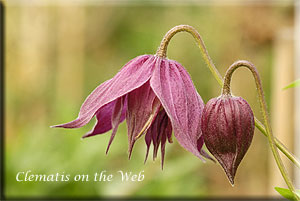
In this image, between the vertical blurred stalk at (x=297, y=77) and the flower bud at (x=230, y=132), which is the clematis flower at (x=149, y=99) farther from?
the vertical blurred stalk at (x=297, y=77)

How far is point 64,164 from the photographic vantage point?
330 cm

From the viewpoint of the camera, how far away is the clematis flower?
0.81 metres

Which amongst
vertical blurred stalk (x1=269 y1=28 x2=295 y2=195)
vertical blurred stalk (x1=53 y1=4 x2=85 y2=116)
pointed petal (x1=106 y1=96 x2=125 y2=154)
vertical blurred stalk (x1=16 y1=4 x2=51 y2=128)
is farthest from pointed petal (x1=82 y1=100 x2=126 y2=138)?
vertical blurred stalk (x1=53 y1=4 x2=85 y2=116)

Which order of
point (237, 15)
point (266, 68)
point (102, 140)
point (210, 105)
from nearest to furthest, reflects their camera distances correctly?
point (210, 105) → point (102, 140) → point (237, 15) → point (266, 68)

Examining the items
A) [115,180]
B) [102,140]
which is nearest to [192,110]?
[115,180]

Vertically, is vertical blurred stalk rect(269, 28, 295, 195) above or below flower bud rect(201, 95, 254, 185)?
below

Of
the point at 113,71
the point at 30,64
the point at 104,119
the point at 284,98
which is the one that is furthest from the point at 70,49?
the point at 104,119

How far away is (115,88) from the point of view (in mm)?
839

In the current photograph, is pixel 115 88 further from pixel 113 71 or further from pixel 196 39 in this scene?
pixel 113 71

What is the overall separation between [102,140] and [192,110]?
8.95ft

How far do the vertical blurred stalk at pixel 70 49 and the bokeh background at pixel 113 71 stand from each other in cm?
1

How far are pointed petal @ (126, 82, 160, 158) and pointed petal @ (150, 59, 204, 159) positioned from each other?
0.08 feet

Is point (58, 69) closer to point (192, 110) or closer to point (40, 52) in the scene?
point (40, 52)

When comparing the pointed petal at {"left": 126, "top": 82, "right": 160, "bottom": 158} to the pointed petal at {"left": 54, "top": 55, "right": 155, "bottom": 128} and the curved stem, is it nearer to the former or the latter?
the pointed petal at {"left": 54, "top": 55, "right": 155, "bottom": 128}
